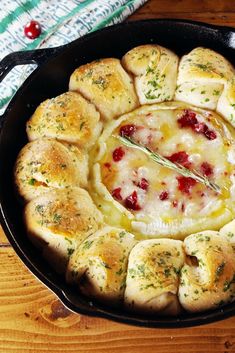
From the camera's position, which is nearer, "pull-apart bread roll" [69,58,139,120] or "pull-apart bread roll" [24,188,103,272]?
"pull-apart bread roll" [24,188,103,272]

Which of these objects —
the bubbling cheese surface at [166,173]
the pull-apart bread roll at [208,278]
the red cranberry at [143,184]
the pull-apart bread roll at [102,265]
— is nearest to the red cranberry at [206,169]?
the bubbling cheese surface at [166,173]

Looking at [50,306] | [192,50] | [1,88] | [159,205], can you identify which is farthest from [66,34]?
[50,306]

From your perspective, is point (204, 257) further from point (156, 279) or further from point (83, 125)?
point (83, 125)

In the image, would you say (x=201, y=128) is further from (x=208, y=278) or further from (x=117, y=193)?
(x=208, y=278)

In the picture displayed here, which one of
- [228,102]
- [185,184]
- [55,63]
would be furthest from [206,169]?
[55,63]

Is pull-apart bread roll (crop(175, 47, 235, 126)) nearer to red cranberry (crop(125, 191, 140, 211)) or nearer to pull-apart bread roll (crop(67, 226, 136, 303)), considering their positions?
red cranberry (crop(125, 191, 140, 211))

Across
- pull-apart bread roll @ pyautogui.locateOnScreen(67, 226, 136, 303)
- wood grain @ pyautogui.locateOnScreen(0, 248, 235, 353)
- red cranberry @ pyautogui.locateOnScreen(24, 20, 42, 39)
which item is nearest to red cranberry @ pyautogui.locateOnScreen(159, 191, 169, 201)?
pull-apart bread roll @ pyautogui.locateOnScreen(67, 226, 136, 303)
